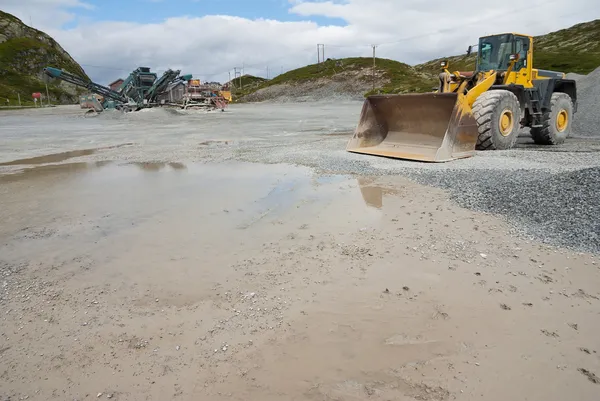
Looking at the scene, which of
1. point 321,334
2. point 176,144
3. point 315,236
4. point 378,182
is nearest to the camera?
point 321,334

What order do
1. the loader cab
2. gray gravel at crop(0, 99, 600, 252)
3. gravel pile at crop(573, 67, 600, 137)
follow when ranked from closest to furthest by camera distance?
gray gravel at crop(0, 99, 600, 252), the loader cab, gravel pile at crop(573, 67, 600, 137)

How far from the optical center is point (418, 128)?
408 inches

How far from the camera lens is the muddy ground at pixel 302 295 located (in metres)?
2.59

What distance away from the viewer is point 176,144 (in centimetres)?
1432

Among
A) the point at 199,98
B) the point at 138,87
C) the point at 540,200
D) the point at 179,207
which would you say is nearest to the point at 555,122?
the point at 540,200

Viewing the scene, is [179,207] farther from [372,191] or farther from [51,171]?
[51,171]

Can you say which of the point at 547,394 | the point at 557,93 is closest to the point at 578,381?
the point at 547,394

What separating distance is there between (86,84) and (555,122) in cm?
3426

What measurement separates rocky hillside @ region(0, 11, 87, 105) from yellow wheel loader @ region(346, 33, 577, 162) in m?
70.0

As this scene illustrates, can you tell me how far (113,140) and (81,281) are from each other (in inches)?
536

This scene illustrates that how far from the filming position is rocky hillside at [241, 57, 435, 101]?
2562 inches

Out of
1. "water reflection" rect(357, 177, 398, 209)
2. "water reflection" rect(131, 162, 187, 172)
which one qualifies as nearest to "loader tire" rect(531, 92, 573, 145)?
"water reflection" rect(357, 177, 398, 209)

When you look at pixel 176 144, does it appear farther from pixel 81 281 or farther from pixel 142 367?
pixel 142 367

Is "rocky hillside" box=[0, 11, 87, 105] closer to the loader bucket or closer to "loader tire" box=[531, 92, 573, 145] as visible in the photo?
the loader bucket
